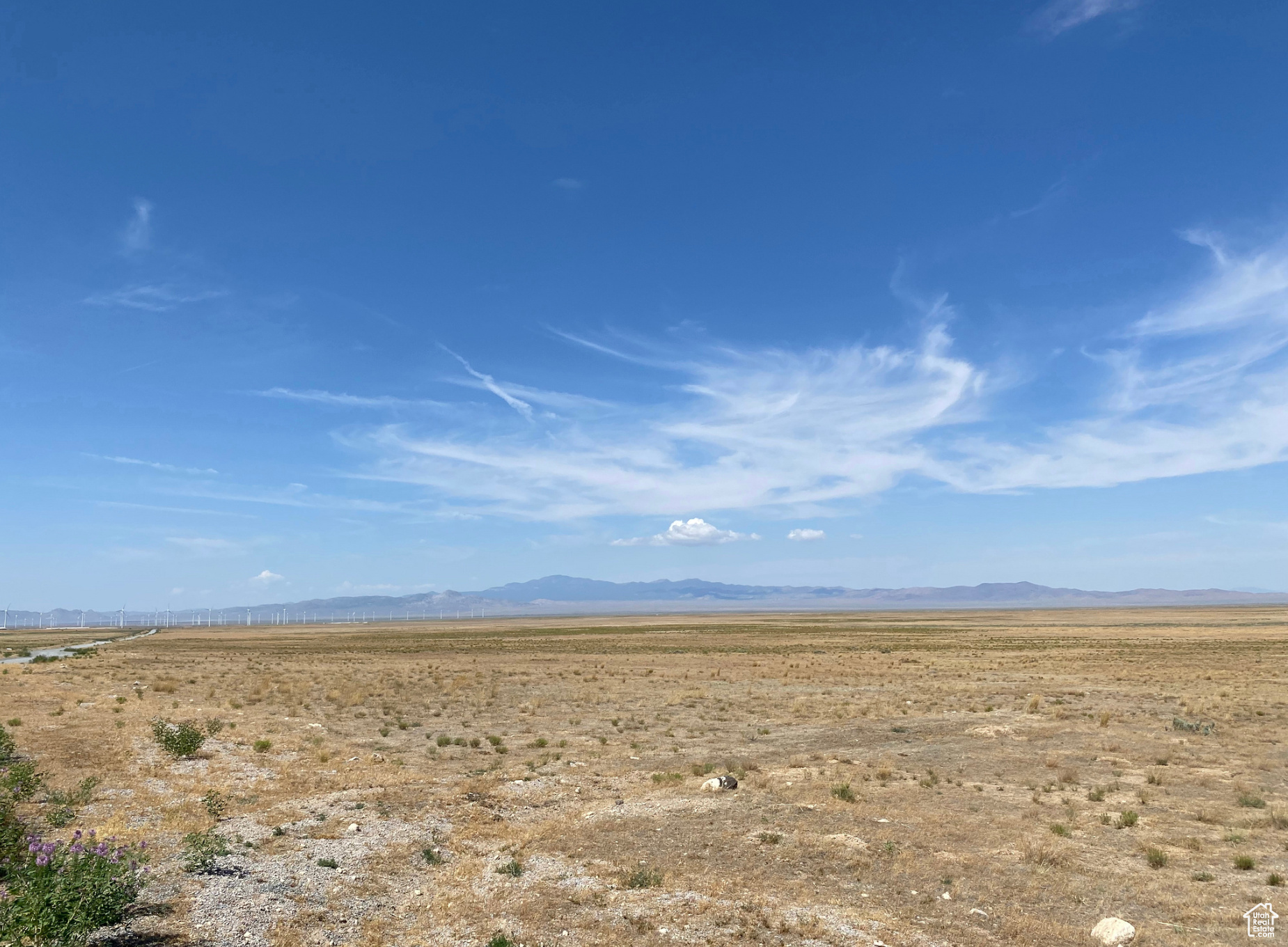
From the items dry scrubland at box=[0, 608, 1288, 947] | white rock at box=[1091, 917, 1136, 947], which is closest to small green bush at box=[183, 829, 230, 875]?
dry scrubland at box=[0, 608, 1288, 947]

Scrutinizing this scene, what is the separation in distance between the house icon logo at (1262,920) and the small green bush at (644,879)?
9.12 m

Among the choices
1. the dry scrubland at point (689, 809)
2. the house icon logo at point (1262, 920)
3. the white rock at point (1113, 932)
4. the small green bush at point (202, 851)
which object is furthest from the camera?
the small green bush at point (202, 851)

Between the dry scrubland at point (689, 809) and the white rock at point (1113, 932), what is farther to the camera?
the dry scrubland at point (689, 809)

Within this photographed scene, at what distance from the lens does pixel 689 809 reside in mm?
17812

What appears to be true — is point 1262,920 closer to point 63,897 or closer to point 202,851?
point 63,897

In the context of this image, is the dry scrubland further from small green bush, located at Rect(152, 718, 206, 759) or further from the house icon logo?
small green bush, located at Rect(152, 718, 206, 759)

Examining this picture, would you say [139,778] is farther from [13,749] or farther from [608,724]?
[608,724]

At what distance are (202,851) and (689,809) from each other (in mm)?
10227

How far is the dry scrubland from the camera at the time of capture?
11.6m

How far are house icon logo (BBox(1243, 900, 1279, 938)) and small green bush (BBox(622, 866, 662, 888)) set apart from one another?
912 centimetres

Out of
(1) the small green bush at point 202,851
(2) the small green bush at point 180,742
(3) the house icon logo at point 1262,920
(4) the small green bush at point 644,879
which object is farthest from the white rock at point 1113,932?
(2) the small green bush at point 180,742

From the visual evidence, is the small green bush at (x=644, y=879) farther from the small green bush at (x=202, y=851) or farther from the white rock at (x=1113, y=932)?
the small green bush at (x=202, y=851)

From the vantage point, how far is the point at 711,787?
1970cm

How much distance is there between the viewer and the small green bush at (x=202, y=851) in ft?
41.9
